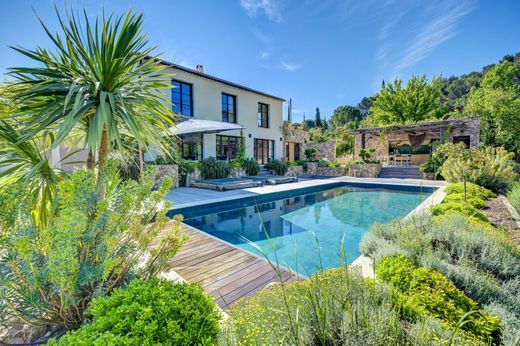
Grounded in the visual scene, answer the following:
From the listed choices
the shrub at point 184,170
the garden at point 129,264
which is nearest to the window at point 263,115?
the shrub at point 184,170

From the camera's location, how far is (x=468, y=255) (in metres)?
3.07

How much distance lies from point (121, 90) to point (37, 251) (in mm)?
2035

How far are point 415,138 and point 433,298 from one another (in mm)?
26103

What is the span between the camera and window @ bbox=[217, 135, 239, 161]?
16.1m

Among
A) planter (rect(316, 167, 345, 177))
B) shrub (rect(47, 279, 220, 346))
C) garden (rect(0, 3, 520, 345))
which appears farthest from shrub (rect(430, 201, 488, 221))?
planter (rect(316, 167, 345, 177))

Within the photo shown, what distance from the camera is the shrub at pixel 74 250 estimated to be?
1.59 m

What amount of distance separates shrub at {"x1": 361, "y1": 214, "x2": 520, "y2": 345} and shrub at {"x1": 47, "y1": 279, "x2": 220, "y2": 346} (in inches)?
85.5

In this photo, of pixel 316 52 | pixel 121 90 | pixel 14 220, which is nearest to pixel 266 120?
pixel 316 52

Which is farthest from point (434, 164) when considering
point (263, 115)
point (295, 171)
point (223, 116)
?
point (223, 116)

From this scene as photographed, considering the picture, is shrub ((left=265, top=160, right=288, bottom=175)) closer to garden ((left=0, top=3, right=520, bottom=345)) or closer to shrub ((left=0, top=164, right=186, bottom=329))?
garden ((left=0, top=3, right=520, bottom=345))

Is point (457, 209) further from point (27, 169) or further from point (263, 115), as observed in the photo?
point (263, 115)

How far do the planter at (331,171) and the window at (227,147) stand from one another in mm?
7982

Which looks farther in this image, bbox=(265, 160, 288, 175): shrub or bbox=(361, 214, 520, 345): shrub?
bbox=(265, 160, 288, 175): shrub

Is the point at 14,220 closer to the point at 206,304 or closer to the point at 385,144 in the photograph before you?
the point at 206,304
